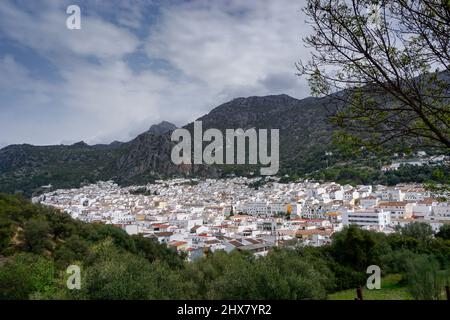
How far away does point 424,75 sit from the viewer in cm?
503

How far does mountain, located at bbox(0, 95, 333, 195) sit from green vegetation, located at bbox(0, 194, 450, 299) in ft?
204

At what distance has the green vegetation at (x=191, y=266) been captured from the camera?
1053cm

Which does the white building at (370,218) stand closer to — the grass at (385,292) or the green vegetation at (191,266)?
the green vegetation at (191,266)

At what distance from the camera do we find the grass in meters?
15.7

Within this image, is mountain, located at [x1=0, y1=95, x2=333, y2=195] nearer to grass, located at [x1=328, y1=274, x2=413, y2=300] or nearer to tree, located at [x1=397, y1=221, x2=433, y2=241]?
tree, located at [x1=397, y1=221, x2=433, y2=241]

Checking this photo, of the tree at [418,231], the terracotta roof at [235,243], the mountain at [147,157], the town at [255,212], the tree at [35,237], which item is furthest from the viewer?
the mountain at [147,157]

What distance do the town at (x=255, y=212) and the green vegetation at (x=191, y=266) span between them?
6.99m

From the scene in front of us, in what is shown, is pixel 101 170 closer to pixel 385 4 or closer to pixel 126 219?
pixel 126 219

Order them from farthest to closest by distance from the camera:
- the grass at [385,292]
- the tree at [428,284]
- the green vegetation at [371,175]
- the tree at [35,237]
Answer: the green vegetation at [371,175]
the tree at [35,237]
the grass at [385,292]
the tree at [428,284]

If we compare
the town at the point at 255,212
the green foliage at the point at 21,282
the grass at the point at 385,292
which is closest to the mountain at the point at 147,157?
the town at the point at 255,212

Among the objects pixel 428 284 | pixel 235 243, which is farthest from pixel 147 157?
pixel 428 284

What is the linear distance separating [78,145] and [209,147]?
244 feet

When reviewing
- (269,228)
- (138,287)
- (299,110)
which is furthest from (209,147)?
(138,287)

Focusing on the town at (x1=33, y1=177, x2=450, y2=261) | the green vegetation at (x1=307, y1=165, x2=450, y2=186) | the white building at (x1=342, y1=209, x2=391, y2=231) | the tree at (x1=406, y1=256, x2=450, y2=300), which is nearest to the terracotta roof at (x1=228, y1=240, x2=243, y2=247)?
the town at (x1=33, y1=177, x2=450, y2=261)
